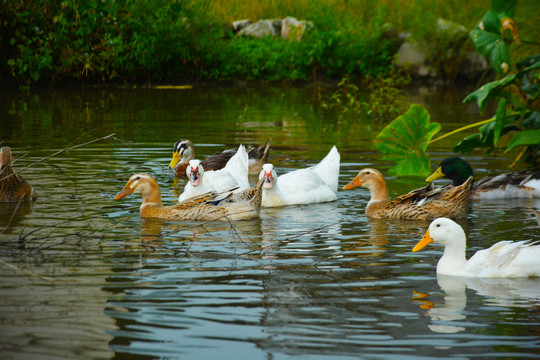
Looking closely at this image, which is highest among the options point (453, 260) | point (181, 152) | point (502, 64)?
point (502, 64)

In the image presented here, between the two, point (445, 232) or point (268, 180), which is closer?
point (445, 232)

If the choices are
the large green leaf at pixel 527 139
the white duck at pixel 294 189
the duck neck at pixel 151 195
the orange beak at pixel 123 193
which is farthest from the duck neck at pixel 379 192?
the orange beak at pixel 123 193

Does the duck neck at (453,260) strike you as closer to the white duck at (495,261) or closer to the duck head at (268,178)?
the white duck at (495,261)

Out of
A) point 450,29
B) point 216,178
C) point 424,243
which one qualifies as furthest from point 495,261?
point 450,29

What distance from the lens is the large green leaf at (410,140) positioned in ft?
31.2

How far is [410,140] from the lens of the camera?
31.8 feet

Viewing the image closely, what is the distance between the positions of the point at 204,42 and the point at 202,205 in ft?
55.6

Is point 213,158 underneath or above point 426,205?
above

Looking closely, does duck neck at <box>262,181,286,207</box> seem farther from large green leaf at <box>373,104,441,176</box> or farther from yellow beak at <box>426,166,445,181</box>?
yellow beak at <box>426,166,445,181</box>

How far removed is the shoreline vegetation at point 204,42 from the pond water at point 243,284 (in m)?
12.2

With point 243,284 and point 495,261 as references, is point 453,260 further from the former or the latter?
point 243,284

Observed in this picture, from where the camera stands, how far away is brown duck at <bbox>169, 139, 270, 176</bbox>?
11.6 meters

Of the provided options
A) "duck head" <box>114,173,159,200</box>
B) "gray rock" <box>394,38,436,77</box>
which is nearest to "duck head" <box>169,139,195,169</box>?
"duck head" <box>114,173,159,200</box>

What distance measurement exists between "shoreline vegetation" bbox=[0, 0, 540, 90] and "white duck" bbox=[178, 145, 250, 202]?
541 inches
